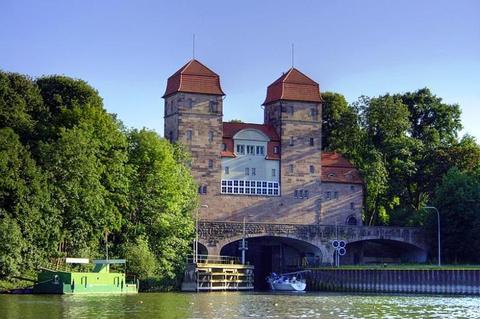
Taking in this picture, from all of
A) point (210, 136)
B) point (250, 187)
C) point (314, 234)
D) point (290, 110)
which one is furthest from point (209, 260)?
point (290, 110)

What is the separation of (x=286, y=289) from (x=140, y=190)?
17.7 metres

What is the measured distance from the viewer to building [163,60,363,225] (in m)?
104

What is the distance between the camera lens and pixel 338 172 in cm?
11069

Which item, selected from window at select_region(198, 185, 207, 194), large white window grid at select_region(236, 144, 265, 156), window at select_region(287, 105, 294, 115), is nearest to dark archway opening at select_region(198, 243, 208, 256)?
window at select_region(198, 185, 207, 194)

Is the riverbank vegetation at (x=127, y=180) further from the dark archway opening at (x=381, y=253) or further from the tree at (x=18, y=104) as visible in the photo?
the dark archway opening at (x=381, y=253)

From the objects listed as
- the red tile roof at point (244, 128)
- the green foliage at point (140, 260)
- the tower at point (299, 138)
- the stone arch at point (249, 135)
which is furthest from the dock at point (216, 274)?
the stone arch at point (249, 135)

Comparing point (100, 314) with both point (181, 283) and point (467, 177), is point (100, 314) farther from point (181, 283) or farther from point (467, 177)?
point (467, 177)

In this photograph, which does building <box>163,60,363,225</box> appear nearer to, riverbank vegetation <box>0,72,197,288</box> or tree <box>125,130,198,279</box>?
riverbank vegetation <box>0,72,197,288</box>

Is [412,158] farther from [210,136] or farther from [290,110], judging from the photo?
[210,136]

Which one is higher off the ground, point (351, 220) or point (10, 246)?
point (351, 220)

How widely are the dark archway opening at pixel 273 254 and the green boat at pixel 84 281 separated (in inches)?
1040

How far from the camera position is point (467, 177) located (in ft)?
335

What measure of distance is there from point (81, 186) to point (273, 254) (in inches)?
1399

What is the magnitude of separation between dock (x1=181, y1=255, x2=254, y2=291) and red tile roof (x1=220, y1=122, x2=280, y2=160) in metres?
13.5
